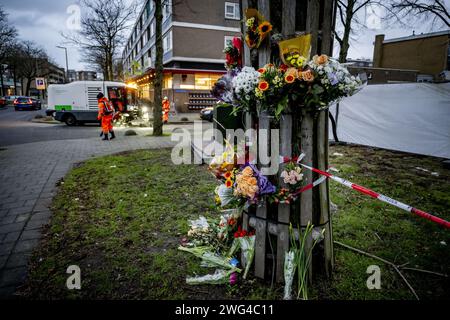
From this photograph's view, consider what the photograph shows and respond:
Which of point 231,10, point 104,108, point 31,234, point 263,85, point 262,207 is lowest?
point 31,234

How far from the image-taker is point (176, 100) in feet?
86.2

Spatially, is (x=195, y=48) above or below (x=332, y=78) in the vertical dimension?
above

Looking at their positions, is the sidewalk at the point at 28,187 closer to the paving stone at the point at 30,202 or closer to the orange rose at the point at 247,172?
the paving stone at the point at 30,202

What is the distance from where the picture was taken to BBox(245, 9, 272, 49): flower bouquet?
2209 mm

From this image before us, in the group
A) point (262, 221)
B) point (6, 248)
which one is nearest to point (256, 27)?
point (262, 221)

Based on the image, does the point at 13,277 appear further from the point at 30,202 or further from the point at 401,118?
the point at 401,118

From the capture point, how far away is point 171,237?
11.5 ft

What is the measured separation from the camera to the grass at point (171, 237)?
258 cm

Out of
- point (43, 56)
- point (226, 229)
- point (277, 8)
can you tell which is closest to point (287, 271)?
point (226, 229)

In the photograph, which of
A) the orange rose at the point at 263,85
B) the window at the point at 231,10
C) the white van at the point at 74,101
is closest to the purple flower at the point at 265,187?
the orange rose at the point at 263,85

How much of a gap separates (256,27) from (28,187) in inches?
215

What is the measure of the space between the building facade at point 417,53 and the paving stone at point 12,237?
38009 mm

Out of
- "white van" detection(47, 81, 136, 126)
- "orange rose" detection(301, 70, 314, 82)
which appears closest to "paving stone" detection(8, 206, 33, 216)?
"orange rose" detection(301, 70, 314, 82)

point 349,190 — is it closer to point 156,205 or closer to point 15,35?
point 156,205
